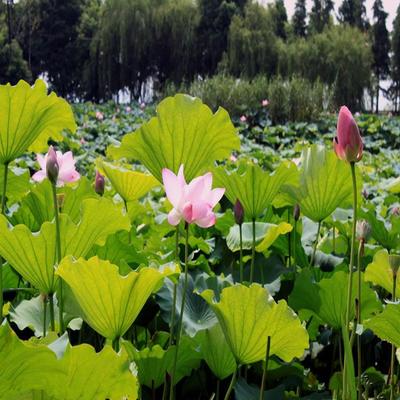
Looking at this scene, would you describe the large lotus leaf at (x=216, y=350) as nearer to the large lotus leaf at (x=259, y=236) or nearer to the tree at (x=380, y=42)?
the large lotus leaf at (x=259, y=236)

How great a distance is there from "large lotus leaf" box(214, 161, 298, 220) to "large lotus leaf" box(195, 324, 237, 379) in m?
0.26

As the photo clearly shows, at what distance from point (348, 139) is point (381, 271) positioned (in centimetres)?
18

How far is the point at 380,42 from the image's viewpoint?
33.8 m

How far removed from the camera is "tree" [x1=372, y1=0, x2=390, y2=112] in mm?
33500

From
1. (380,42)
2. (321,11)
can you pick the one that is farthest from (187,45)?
(380,42)

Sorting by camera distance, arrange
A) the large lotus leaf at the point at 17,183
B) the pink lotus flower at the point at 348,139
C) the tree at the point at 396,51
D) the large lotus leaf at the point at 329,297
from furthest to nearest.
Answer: the tree at the point at 396,51, the large lotus leaf at the point at 17,183, the large lotus leaf at the point at 329,297, the pink lotus flower at the point at 348,139

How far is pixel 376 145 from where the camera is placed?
7.86 m

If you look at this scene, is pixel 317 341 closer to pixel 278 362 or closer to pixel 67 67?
pixel 278 362

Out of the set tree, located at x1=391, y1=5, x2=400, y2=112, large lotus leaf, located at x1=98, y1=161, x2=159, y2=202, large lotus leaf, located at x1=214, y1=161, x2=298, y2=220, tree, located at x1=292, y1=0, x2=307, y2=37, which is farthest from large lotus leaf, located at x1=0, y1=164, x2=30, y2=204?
tree, located at x1=292, y1=0, x2=307, y2=37

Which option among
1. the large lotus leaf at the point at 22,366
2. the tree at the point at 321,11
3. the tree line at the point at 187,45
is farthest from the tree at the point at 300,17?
the large lotus leaf at the point at 22,366

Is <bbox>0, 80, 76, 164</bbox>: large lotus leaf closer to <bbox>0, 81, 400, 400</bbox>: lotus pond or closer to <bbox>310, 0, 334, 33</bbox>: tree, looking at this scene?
<bbox>0, 81, 400, 400</bbox>: lotus pond

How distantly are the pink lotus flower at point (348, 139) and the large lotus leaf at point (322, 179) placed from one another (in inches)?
8.2

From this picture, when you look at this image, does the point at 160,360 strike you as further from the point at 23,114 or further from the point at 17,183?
the point at 17,183

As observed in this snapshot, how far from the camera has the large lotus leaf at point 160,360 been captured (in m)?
0.61
